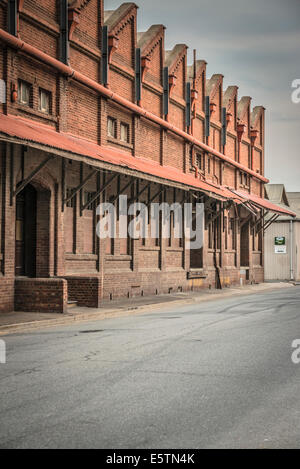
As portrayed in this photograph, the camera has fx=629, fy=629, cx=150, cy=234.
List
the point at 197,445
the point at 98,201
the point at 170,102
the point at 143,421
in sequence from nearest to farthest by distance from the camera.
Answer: the point at 197,445, the point at 143,421, the point at 98,201, the point at 170,102

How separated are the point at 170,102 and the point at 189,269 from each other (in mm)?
7626

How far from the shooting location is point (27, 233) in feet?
60.0

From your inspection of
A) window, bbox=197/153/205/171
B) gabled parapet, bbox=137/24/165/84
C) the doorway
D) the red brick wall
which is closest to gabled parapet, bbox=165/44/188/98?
gabled parapet, bbox=137/24/165/84

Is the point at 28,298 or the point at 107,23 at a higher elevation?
the point at 107,23

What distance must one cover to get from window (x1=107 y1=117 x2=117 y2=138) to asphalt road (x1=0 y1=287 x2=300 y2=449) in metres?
11.0

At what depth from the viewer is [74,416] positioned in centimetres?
583

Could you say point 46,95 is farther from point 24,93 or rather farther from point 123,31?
point 123,31

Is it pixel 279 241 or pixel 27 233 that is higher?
pixel 279 241

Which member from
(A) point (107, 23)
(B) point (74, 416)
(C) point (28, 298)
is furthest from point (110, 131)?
(B) point (74, 416)

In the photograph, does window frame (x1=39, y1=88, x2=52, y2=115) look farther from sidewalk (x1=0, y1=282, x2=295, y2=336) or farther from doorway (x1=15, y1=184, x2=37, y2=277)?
sidewalk (x1=0, y1=282, x2=295, y2=336)

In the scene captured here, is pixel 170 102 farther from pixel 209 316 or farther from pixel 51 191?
pixel 209 316

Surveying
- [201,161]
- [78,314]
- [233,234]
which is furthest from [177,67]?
[78,314]

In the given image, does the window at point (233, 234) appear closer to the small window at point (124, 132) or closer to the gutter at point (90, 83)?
the gutter at point (90, 83)

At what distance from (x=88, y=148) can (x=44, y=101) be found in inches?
76.6
